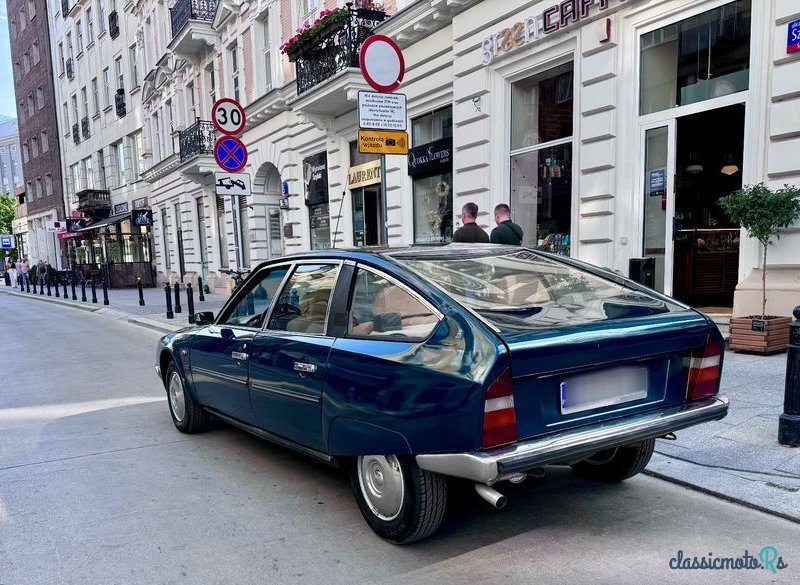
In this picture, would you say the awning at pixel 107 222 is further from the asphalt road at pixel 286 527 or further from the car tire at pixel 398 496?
the car tire at pixel 398 496

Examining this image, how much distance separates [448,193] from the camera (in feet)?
39.7

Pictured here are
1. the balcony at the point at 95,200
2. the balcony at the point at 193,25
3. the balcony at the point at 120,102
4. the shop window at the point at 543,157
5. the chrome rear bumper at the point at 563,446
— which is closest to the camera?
the chrome rear bumper at the point at 563,446

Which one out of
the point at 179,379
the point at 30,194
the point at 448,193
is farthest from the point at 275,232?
the point at 30,194

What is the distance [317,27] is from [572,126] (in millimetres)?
7010

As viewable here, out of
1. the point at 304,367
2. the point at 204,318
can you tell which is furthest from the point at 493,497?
the point at 204,318

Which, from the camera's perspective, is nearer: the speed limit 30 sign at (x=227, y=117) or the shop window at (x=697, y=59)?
the shop window at (x=697, y=59)

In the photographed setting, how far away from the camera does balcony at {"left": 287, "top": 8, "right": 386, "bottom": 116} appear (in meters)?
12.7

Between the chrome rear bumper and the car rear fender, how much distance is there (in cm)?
15

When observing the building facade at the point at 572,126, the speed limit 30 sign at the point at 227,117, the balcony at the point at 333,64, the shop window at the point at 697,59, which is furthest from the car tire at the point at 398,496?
the balcony at the point at 333,64

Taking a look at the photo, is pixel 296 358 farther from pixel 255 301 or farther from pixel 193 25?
pixel 193 25

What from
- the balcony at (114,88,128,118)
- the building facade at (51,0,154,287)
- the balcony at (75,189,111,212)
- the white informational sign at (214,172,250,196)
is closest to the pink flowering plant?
the white informational sign at (214,172,250,196)

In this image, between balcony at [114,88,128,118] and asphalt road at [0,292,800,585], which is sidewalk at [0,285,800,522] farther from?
balcony at [114,88,128,118]

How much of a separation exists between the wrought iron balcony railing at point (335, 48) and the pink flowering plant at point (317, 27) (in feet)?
0.20

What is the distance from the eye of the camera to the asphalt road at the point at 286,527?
2850mm
